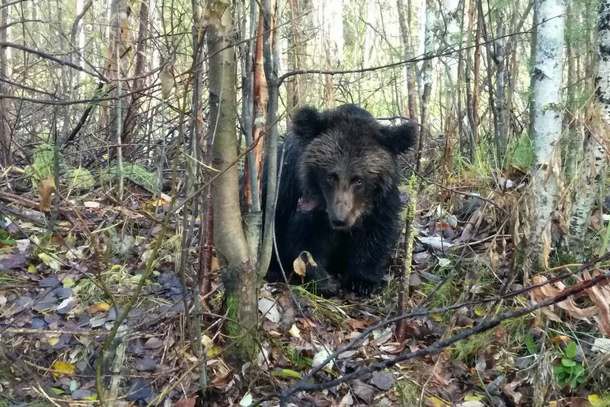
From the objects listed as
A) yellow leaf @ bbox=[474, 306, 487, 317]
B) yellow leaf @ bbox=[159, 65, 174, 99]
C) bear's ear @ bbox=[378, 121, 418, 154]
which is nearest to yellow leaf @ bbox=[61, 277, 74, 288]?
yellow leaf @ bbox=[159, 65, 174, 99]

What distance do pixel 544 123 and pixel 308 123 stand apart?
1.78 metres

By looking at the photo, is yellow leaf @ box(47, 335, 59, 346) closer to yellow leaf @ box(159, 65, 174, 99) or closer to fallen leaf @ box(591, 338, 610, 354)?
yellow leaf @ box(159, 65, 174, 99)

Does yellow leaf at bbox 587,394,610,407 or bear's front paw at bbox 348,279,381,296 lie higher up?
bear's front paw at bbox 348,279,381,296

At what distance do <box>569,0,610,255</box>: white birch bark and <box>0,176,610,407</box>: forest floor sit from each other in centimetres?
33

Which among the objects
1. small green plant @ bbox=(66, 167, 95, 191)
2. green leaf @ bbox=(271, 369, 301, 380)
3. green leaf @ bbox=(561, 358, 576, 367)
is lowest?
green leaf @ bbox=(561, 358, 576, 367)

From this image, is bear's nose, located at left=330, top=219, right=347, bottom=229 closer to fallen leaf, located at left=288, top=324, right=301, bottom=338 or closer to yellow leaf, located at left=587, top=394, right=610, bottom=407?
fallen leaf, located at left=288, top=324, right=301, bottom=338

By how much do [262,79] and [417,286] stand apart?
84.8 inches

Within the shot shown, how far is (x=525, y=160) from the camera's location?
5.04 metres

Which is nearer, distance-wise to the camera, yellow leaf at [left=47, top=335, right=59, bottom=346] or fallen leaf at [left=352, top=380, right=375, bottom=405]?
fallen leaf at [left=352, top=380, right=375, bottom=405]

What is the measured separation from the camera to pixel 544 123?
A: 14.0ft

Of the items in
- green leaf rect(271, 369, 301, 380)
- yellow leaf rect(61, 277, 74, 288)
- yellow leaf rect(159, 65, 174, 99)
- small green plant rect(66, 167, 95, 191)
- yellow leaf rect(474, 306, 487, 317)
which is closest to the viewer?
yellow leaf rect(159, 65, 174, 99)

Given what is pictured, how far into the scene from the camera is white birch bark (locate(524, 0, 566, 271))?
163 inches

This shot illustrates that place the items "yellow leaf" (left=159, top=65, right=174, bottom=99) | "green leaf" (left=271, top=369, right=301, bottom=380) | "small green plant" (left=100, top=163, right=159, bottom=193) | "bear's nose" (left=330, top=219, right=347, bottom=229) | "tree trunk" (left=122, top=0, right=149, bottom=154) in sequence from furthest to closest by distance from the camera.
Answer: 1. "tree trunk" (left=122, top=0, right=149, bottom=154)
2. "small green plant" (left=100, top=163, right=159, bottom=193)
3. "bear's nose" (left=330, top=219, right=347, bottom=229)
4. "green leaf" (left=271, top=369, right=301, bottom=380)
5. "yellow leaf" (left=159, top=65, right=174, bottom=99)

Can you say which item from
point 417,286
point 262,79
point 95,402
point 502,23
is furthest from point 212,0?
point 502,23
